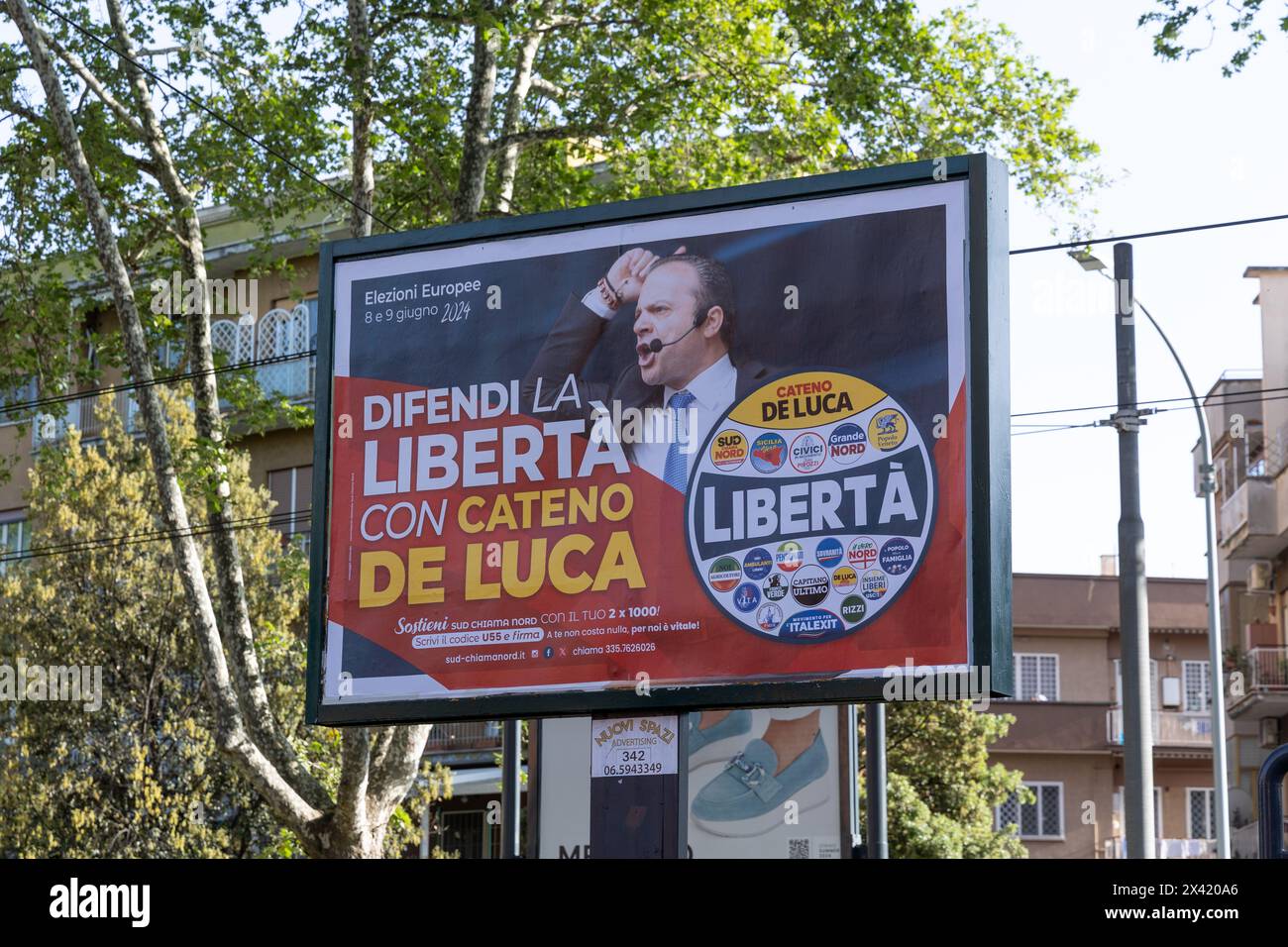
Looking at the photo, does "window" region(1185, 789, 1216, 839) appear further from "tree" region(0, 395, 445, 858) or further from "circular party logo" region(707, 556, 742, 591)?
"circular party logo" region(707, 556, 742, 591)

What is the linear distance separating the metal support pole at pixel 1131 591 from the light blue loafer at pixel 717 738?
335 centimetres

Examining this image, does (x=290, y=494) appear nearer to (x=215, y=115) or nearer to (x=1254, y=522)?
(x=215, y=115)

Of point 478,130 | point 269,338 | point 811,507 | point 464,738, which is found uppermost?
point 269,338

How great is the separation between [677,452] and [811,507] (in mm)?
882

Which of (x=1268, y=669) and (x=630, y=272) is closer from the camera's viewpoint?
(x=630, y=272)

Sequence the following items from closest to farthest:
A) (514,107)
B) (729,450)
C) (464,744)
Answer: (729,450)
(514,107)
(464,744)

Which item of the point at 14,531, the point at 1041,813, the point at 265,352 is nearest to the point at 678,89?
the point at 265,352

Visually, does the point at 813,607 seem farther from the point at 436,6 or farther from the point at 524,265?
Answer: the point at 436,6

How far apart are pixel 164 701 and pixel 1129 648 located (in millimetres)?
15059

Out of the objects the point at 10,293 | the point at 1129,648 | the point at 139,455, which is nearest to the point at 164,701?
the point at 139,455

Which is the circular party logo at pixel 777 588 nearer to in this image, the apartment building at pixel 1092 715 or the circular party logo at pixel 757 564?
Result: the circular party logo at pixel 757 564

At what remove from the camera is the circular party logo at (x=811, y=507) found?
929cm

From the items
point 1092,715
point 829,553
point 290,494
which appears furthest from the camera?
point 1092,715

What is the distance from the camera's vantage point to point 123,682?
25.5 meters
